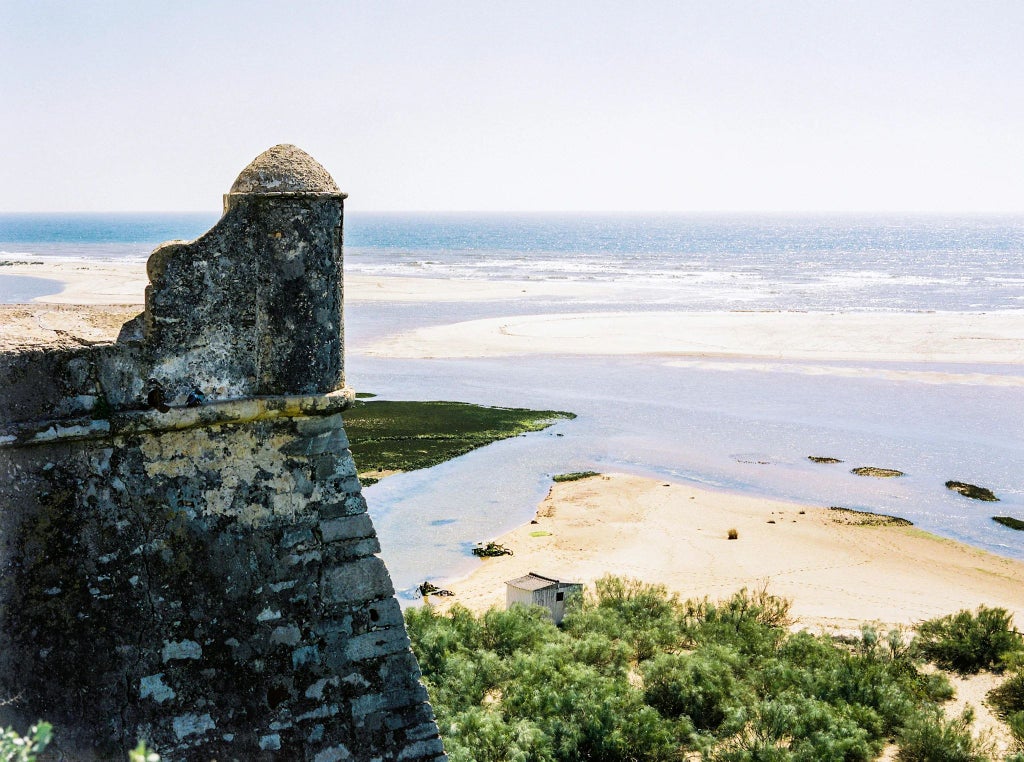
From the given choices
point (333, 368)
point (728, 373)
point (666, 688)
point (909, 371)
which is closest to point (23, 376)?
point (333, 368)

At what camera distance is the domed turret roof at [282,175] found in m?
4.50

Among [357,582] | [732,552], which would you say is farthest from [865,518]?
[357,582]

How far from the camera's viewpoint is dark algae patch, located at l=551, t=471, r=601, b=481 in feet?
90.5

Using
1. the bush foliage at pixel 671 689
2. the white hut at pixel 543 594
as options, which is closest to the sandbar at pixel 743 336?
the white hut at pixel 543 594

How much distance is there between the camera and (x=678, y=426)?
110ft

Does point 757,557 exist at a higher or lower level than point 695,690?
lower

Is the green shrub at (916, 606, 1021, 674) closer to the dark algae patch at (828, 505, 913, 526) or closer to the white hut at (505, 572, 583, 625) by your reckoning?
the white hut at (505, 572, 583, 625)

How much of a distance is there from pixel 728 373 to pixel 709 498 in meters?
18.6

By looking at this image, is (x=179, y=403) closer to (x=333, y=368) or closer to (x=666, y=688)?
(x=333, y=368)

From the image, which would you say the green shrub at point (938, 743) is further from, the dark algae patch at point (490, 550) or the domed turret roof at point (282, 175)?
the dark algae patch at point (490, 550)

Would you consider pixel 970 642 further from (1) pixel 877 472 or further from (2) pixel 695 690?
(1) pixel 877 472

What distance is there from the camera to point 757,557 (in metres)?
21.4

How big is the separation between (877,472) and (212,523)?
88.6ft

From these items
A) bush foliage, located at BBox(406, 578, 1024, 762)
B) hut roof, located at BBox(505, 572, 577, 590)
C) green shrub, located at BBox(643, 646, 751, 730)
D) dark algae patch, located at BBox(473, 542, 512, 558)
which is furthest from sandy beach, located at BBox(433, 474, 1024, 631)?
green shrub, located at BBox(643, 646, 751, 730)
